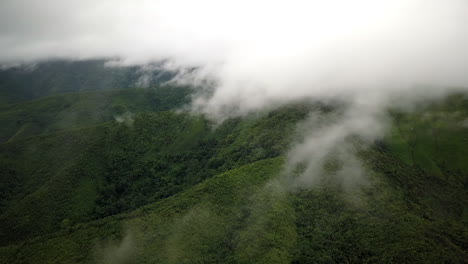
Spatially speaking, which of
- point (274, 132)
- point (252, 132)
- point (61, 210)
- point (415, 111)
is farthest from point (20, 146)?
point (415, 111)

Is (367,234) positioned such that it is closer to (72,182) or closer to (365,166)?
(365,166)

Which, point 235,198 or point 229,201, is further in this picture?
point 235,198

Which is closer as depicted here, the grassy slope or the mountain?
the grassy slope

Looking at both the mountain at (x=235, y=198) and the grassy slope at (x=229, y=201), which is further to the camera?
Answer: the mountain at (x=235, y=198)

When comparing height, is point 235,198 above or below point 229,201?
above
